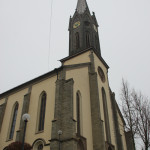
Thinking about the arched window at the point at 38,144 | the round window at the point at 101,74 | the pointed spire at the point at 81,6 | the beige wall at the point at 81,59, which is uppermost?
the pointed spire at the point at 81,6

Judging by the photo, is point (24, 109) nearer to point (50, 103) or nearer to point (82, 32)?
point (50, 103)

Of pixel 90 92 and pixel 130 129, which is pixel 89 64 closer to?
pixel 90 92

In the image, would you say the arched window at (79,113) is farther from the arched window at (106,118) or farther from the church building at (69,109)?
the arched window at (106,118)

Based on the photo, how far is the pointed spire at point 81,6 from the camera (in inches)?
1190

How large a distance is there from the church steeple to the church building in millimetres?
200

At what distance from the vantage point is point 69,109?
615 inches

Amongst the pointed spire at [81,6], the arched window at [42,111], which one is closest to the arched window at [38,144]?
the arched window at [42,111]

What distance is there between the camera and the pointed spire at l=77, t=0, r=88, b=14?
30.2 metres

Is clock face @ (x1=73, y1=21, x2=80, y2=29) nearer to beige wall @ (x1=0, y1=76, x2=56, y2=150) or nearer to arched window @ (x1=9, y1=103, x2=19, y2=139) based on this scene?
beige wall @ (x1=0, y1=76, x2=56, y2=150)

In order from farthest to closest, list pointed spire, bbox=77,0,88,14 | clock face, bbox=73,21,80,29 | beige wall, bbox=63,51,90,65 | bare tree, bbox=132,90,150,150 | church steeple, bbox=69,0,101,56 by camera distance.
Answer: pointed spire, bbox=77,0,88,14
clock face, bbox=73,21,80,29
church steeple, bbox=69,0,101,56
beige wall, bbox=63,51,90,65
bare tree, bbox=132,90,150,150

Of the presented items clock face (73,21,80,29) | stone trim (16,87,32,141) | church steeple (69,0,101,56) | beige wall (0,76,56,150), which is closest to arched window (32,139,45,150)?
beige wall (0,76,56,150)

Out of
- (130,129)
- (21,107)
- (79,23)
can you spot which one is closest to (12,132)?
(21,107)

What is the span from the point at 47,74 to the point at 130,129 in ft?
34.7

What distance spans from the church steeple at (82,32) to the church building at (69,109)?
0.20 m
